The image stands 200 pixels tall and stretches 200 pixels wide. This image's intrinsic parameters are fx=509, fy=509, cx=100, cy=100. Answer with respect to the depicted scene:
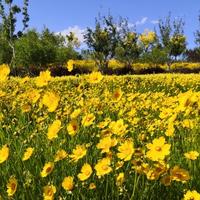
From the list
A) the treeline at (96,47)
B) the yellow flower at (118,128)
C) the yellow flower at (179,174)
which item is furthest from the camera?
the treeline at (96,47)

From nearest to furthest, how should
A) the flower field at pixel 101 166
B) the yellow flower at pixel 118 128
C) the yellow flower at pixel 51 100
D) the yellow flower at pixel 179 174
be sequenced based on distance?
the yellow flower at pixel 179 174
the flower field at pixel 101 166
the yellow flower at pixel 118 128
the yellow flower at pixel 51 100

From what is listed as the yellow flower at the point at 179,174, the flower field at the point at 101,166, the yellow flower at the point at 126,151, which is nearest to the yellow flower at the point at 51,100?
the flower field at the point at 101,166

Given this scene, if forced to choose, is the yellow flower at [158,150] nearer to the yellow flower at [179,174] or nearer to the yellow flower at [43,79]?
the yellow flower at [179,174]

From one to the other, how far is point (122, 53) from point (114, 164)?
3924cm

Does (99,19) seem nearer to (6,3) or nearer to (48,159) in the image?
(6,3)

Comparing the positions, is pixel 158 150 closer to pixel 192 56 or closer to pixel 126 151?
pixel 126 151

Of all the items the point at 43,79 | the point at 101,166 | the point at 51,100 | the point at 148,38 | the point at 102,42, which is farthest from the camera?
the point at 148,38

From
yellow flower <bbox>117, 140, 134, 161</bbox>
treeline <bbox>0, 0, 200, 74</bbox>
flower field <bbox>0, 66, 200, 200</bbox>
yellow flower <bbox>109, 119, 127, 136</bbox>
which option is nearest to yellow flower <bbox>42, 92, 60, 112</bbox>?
flower field <bbox>0, 66, 200, 200</bbox>

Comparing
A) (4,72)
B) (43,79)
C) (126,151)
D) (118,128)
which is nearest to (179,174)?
(126,151)

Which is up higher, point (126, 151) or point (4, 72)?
point (4, 72)

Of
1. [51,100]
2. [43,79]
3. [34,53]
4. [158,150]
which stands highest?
[34,53]

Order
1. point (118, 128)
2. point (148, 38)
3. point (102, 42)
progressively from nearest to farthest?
1. point (118, 128)
2. point (102, 42)
3. point (148, 38)

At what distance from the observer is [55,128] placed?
8.84 ft

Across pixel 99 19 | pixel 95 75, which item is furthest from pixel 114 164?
pixel 99 19
